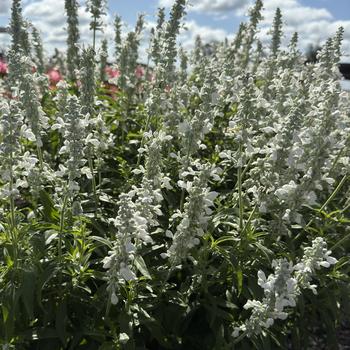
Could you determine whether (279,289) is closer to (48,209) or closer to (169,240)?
(169,240)

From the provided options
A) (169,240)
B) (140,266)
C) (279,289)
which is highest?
(279,289)

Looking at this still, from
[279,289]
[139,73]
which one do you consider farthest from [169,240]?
[139,73]

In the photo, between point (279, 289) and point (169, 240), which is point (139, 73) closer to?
point (169, 240)

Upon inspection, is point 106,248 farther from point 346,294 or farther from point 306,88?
point 306,88

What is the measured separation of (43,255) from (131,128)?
11.4 ft

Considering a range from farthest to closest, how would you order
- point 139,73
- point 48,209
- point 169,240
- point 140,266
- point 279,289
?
point 139,73 < point 169,240 < point 48,209 < point 140,266 < point 279,289

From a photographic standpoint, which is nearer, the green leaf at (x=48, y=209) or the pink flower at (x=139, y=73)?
the green leaf at (x=48, y=209)

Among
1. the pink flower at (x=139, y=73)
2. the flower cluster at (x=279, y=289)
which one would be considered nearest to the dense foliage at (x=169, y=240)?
the flower cluster at (x=279, y=289)

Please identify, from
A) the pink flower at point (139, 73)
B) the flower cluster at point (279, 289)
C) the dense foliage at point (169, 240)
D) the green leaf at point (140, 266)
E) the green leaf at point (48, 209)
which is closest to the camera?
the flower cluster at point (279, 289)

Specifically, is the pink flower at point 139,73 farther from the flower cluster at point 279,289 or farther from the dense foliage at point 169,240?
the flower cluster at point 279,289

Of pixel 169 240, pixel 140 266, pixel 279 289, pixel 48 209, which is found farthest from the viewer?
pixel 169 240

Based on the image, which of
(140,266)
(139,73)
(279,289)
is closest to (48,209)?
(140,266)

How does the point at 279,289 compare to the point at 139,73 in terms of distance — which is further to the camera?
the point at 139,73

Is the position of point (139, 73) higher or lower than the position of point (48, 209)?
higher
